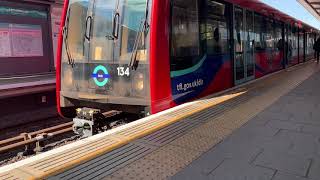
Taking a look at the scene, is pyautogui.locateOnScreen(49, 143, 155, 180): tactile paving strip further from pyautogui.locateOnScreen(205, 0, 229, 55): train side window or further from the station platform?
pyautogui.locateOnScreen(205, 0, 229, 55): train side window

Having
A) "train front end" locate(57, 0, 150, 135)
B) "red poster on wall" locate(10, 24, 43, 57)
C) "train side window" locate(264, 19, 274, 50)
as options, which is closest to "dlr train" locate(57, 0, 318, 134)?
"train front end" locate(57, 0, 150, 135)

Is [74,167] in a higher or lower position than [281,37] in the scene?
lower

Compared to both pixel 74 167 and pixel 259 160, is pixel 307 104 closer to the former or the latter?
pixel 259 160

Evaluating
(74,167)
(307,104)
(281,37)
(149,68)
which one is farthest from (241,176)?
(281,37)

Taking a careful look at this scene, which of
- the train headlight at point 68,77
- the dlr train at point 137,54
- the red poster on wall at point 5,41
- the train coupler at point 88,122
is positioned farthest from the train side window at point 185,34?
the red poster on wall at point 5,41

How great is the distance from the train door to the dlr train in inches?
41.7

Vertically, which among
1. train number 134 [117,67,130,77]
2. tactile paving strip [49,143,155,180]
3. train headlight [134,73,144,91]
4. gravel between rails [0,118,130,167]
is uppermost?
train number 134 [117,67,130,77]

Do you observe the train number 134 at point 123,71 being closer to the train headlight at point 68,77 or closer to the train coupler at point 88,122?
the train coupler at point 88,122

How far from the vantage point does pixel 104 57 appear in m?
5.17

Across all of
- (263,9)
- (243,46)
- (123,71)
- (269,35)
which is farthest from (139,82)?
(269,35)

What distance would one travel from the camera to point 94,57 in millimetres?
5285

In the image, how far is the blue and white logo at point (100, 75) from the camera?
5185mm

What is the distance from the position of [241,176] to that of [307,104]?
3.71 meters

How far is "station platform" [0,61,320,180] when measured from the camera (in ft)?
9.40
